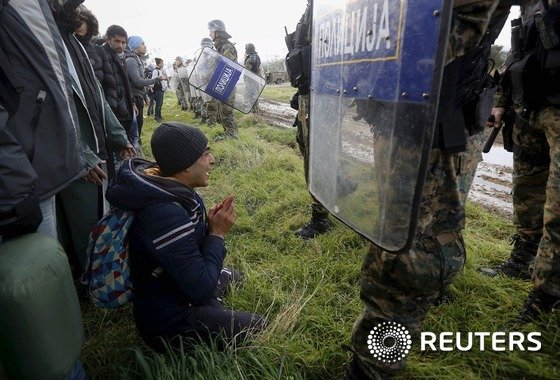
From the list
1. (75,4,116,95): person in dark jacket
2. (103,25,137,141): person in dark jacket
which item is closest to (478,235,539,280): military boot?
(75,4,116,95): person in dark jacket

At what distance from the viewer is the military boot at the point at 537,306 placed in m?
1.42

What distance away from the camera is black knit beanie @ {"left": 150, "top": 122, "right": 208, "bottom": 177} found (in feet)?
4.84

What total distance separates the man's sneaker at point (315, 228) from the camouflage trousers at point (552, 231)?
1472mm

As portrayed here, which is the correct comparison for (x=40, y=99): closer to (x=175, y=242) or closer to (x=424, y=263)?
(x=175, y=242)

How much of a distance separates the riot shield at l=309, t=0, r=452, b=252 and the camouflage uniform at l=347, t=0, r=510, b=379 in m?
0.16

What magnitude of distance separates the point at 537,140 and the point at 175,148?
174cm

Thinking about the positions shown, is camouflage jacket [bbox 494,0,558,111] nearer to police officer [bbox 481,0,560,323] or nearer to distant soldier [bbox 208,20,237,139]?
police officer [bbox 481,0,560,323]

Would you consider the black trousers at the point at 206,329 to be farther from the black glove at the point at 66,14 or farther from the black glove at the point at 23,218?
the black glove at the point at 66,14

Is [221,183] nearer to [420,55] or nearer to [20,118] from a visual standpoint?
[20,118]

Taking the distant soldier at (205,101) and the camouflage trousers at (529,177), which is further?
the distant soldier at (205,101)

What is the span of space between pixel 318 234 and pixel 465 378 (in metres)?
1.54

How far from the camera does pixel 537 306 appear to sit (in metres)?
1.46

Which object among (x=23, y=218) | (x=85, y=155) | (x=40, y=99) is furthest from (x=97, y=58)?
(x=23, y=218)

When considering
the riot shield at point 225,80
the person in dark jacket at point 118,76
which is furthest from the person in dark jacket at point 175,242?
the riot shield at point 225,80
